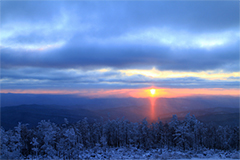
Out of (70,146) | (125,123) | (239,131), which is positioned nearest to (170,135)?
(125,123)

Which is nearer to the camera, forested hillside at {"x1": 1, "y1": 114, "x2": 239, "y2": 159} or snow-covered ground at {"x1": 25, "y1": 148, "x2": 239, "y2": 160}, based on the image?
snow-covered ground at {"x1": 25, "y1": 148, "x2": 239, "y2": 160}

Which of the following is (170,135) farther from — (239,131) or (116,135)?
(239,131)

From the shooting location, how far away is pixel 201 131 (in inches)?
1449

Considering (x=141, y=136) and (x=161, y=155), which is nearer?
(x=161, y=155)

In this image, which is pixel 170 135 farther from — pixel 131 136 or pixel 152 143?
pixel 131 136

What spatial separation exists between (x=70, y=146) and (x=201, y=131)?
2719 cm

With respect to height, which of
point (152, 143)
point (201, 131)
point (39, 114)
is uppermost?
point (201, 131)

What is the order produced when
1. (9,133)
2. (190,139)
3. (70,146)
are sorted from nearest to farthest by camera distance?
(70,146), (9,133), (190,139)

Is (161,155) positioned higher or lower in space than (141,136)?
higher

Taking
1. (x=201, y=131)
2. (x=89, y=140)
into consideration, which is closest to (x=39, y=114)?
(x=89, y=140)

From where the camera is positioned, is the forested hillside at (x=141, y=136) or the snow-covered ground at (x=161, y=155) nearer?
the snow-covered ground at (x=161, y=155)

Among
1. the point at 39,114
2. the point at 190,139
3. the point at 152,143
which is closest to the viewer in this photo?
the point at 190,139

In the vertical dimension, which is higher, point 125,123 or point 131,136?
point 125,123

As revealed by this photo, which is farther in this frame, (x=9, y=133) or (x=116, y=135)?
(x=116, y=135)
